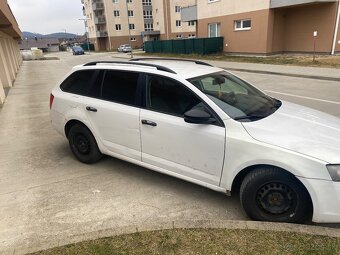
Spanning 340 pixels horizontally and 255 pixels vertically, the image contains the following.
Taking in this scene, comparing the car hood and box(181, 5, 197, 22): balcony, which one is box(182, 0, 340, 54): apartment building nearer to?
box(181, 5, 197, 22): balcony

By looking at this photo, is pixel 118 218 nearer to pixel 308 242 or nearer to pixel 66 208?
pixel 66 208

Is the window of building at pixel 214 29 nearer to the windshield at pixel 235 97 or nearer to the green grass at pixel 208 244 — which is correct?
the windshield at pixel 235 97

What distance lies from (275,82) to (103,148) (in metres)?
9.62

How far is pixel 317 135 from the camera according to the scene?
9.25 ft

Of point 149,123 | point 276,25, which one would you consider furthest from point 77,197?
point 276,25

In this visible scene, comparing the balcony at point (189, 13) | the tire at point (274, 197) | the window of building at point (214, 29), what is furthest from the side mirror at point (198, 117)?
the balcony at point (189, 13)

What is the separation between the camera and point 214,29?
2508cm

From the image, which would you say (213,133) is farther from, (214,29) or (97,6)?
(97,6)

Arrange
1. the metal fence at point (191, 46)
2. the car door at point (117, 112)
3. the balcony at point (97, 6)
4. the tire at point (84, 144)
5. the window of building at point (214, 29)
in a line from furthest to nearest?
the balcony at point (97, 6)
the window of building at point (214, 29)
the metal fence at point (191, 46)
the tire at point (84, 144)
the car door at point (117, 112)

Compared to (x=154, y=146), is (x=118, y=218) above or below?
below

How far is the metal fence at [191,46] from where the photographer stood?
24188mm

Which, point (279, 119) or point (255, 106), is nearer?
point (279, 119)

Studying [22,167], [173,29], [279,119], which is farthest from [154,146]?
[173,29]

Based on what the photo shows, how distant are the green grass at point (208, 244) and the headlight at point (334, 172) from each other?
55 centimetres
